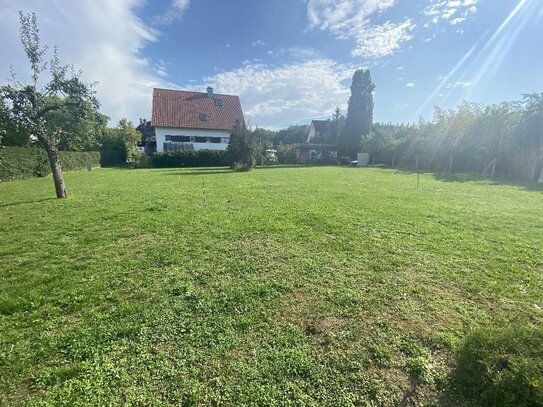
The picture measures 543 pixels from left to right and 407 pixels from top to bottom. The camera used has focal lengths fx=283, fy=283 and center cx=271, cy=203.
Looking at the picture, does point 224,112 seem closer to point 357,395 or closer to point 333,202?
point 333,202

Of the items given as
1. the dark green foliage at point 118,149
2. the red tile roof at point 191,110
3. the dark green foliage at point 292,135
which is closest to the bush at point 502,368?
the dark green foliage at point 118,149

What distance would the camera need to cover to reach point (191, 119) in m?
39.6

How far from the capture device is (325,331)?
10.0 feet

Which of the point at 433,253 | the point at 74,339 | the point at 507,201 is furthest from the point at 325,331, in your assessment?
the point at 507,201

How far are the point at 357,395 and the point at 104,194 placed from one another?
12.0 m

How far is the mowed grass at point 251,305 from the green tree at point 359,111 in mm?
38949

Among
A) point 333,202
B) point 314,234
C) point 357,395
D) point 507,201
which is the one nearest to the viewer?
point 357,395

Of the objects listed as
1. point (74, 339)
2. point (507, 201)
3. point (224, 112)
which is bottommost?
point (74, 339)

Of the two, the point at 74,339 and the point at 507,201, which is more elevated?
the point at 507,201

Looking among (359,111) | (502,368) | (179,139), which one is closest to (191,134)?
(179,139)

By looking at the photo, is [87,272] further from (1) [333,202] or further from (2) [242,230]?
(1) [333,202]

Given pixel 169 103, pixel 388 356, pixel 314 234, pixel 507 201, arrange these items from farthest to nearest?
1. pixel 169 103
2. pixel 507 201
3. pixel 314 234
4. pixel 388 356

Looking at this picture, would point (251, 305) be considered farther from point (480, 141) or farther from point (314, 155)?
point (314, 155)

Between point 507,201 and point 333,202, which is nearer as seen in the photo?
point 333,202
